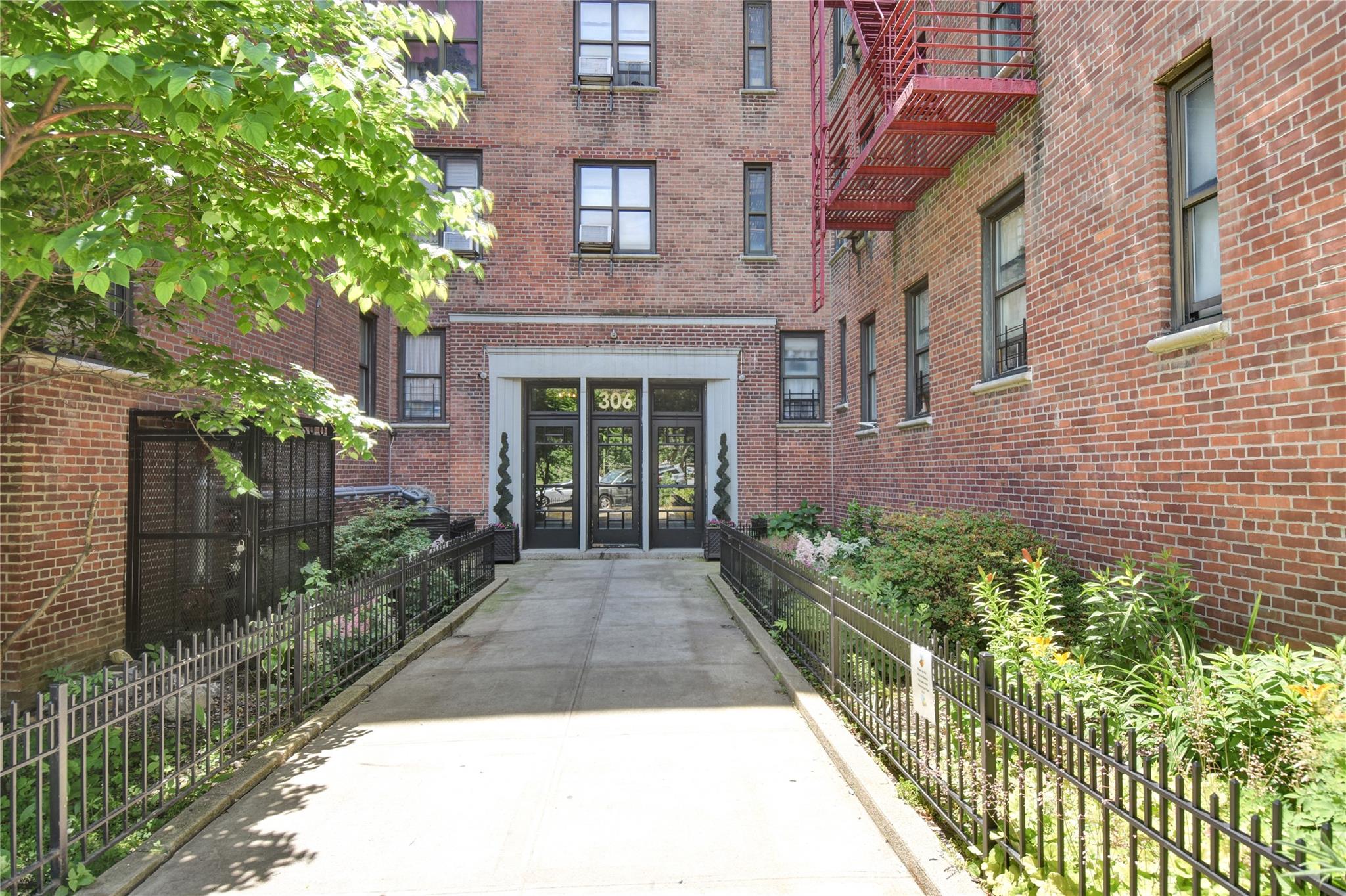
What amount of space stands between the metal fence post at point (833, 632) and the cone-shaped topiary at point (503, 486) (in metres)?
10.1

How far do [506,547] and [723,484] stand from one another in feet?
14.6

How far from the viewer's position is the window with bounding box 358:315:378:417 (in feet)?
45.9

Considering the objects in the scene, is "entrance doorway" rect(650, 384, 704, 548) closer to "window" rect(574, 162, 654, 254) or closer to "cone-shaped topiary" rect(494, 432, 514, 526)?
"cone-shaped topiary" rect(494, 432, 514, 526)

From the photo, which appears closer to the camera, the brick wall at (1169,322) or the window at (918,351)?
the brick wall at (1169,322)

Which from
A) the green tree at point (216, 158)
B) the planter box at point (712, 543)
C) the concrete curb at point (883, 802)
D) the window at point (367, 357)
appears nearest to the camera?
the green tree at point (216, 158)

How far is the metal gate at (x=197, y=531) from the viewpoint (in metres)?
6.84

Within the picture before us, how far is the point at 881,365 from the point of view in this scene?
37.5 ft

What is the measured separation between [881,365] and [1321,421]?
24.6 ft

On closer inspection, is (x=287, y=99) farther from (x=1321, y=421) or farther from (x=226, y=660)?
(x=1321, y=421)

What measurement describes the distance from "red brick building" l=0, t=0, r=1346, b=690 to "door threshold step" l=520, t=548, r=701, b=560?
0.38m

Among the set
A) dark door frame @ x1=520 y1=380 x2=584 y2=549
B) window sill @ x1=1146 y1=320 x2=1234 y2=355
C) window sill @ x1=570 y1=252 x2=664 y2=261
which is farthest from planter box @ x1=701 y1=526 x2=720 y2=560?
window sill @ x1=1146 y1=320 x2=1234 y2=355

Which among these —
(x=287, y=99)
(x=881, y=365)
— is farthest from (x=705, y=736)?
(x=881, y=365)

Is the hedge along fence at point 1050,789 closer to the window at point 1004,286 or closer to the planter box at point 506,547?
the window at point 1004,286

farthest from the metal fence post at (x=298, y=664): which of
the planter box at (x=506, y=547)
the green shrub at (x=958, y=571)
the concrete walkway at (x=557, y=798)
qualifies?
the planter box at (x=506, y=547)
